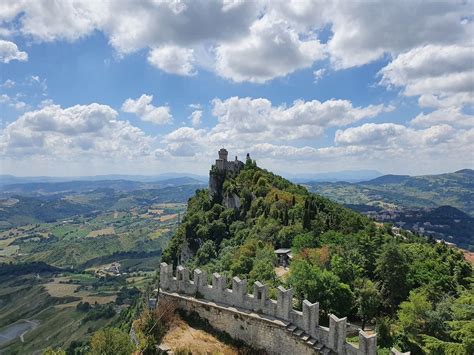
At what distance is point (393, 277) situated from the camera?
1398 inches

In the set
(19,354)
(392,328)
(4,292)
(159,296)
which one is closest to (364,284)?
(392,328)

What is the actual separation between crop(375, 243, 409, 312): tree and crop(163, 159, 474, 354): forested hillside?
9 cm

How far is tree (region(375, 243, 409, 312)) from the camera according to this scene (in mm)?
35500

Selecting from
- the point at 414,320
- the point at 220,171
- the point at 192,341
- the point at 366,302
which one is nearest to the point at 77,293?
the point at 220,171

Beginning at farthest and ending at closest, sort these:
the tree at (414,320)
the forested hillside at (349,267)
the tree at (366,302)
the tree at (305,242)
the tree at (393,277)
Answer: the tree at (305,242) → the tree at (393,277) → the tree at (366,302) → the tree at (414,320) → the forested hillside at (349,267)

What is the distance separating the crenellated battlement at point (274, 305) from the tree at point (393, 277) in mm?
18156

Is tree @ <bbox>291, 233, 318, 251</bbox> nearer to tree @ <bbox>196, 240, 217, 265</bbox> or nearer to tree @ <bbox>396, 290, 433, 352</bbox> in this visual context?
tree @ <bbox>396, 290, 433, 352</bbox>

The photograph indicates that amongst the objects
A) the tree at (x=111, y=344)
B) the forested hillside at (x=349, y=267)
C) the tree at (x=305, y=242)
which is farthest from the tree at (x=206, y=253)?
the tree at (x=111, y=344)

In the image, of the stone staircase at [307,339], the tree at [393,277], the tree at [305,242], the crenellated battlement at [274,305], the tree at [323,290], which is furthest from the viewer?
the tree at [305,242]

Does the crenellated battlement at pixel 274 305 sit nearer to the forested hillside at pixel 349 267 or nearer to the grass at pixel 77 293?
A: the forested hillside at pixel 349 267

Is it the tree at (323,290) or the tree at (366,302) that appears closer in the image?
the tree at (323,290)

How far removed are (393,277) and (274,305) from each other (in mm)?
19113

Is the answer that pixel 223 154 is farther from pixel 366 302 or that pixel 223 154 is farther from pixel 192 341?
pixel 192 341

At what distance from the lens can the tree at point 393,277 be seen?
35.5 metres
